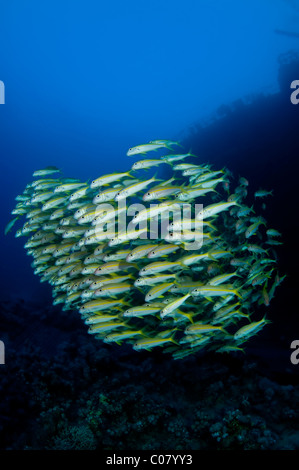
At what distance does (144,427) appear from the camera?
175 inches

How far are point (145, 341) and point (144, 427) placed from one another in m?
1.49

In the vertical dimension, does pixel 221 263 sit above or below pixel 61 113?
below

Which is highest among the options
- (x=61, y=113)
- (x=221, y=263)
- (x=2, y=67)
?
(x=2, y=67)

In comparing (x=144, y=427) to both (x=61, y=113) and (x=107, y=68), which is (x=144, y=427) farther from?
(x=107, y=68)

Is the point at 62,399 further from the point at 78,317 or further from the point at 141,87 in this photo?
the point at 141,87

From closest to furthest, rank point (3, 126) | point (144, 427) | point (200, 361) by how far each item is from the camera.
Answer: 1. point (144, 427)
2. point (200, 361)
3. point (3, 126)

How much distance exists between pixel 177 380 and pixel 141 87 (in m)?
138

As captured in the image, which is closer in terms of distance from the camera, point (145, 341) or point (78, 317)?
point (145, 341)

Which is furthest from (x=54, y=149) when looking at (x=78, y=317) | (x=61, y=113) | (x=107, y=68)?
(x=78, y=317)

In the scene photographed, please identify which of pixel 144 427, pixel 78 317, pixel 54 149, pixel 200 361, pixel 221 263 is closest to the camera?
pixel 144 427

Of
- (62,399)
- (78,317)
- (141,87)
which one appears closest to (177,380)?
(62,399)

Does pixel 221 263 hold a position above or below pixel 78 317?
above
